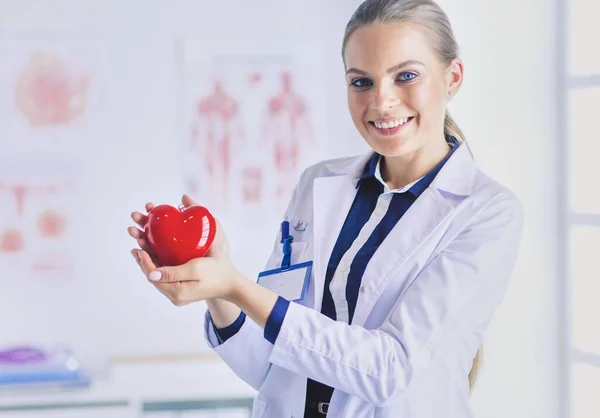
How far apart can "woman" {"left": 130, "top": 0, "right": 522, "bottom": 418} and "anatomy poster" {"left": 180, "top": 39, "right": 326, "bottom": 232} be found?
5.43 ft

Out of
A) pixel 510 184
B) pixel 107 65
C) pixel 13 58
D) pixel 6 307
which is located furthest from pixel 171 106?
pixel 510 184

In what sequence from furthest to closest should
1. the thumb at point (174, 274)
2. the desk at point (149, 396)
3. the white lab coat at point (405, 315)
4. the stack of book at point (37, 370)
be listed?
the stack of book at point (37, 370)
the desk at point (149, 396)
the white lab coat at point (405, 315)
the thumb at point (174, 274)

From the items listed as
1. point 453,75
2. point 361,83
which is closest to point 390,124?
point 361,83

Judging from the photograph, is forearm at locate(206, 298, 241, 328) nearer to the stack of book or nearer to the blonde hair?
the blonde hair

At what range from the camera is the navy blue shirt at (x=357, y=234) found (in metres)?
1.49

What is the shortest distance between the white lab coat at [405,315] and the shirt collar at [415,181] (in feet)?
0.10

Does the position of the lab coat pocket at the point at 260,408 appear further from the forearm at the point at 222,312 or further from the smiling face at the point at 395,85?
the smiling face at the point at 395,85

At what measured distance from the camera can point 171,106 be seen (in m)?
3.23

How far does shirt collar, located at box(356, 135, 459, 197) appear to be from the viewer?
154cm

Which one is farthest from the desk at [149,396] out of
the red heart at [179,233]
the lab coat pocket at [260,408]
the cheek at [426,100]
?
the cheek at [426,100]

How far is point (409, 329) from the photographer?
4.39ft

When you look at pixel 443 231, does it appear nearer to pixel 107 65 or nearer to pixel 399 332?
pixel 399 332

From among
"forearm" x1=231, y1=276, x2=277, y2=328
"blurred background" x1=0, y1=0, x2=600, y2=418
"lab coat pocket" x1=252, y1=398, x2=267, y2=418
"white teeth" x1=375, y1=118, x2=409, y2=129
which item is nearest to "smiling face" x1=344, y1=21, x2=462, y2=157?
"white teeth" x1=375, y1=118, x2=409, y2=129

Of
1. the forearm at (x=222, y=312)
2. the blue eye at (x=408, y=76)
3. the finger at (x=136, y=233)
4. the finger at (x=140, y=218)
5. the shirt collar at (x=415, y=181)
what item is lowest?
the forearm at (x=222, y=312)
